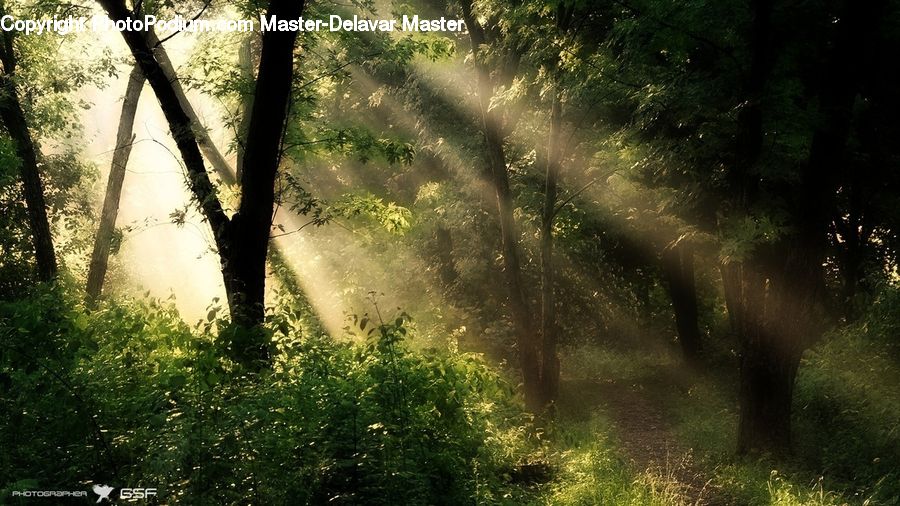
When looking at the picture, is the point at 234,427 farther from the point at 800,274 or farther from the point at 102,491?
the point at 800,274

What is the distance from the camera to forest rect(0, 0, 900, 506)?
5984 mm

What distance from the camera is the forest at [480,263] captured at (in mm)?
5984

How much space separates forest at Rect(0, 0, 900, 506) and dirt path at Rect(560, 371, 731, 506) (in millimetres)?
137

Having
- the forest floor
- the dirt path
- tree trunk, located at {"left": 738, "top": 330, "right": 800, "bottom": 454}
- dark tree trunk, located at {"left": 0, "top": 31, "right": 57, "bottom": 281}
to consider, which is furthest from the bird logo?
dark tree trunk, located at {"left": 0, "top": 31, "right": 57, "bottom": 281}

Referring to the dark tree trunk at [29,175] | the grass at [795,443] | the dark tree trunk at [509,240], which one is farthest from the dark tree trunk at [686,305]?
the dark tree trunk at [29,175]

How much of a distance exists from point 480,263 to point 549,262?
576 cm

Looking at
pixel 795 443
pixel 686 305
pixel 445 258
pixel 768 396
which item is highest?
pixel 445 258

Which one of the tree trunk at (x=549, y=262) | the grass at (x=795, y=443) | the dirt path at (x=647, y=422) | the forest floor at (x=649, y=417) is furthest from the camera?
the tree trunk at (x=549, y=262)

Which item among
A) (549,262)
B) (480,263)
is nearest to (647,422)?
(549,262)

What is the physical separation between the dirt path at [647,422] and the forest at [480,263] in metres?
0.14

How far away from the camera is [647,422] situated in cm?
1748

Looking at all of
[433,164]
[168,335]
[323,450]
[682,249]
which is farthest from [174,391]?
[433,164]

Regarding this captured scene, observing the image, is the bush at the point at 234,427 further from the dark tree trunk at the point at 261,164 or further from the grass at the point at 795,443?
the grass at the point at 795,443

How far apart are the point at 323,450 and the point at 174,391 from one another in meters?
1.42
